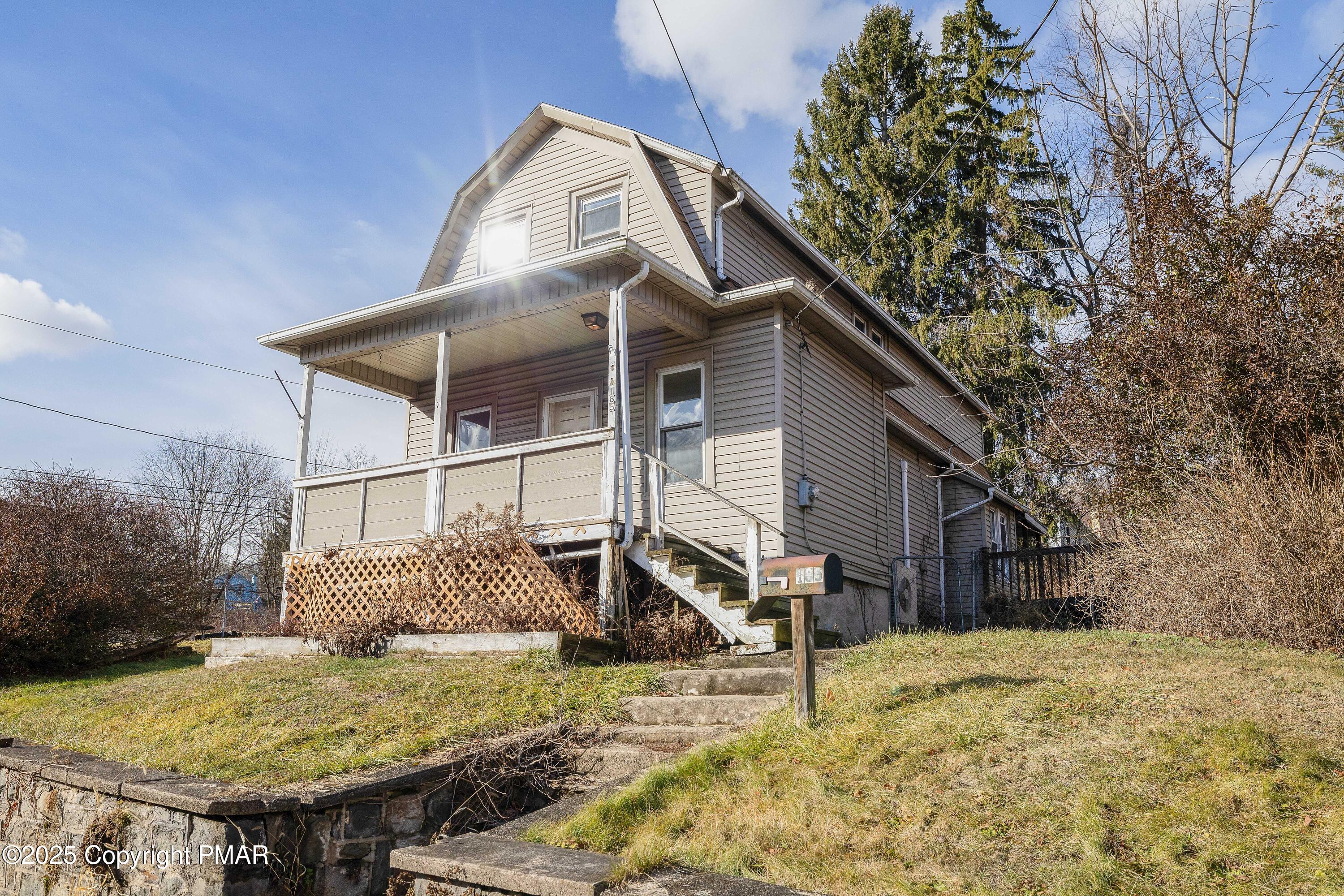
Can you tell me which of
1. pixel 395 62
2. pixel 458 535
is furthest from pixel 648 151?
pixel 458 535

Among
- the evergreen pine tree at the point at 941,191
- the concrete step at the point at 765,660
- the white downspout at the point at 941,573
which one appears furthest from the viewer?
the evergreen pine tree at the point at 941,191

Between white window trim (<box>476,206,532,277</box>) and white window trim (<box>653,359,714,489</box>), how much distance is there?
340 centimetres

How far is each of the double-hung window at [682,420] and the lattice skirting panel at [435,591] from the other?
8.58 feet

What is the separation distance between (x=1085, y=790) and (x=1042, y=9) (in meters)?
8.29

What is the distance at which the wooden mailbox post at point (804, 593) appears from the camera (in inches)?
210

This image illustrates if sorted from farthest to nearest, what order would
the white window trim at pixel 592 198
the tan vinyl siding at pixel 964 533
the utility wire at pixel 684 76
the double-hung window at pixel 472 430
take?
the tan vinyl siding at pixel 964 533
the double-hung window at pixel 472 430
the white window trim at pixel 592 198
the utility wire at pixel 684 76

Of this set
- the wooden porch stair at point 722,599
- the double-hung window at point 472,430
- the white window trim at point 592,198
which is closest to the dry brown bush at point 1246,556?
the wooden porch stair at point 722,599

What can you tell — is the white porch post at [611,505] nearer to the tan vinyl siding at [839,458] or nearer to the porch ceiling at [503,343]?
the porch ceiling at [503,343]

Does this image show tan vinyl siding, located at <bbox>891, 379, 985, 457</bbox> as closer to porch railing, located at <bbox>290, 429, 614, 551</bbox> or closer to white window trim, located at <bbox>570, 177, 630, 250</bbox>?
white window trim, located at <bbox>570, 177, 630, 250</bbox>

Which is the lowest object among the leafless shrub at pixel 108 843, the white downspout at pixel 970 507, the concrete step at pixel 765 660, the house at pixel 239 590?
the leafless shrub at pixel 108 843

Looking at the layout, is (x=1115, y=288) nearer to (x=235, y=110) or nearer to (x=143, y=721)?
(x=235, y=110)

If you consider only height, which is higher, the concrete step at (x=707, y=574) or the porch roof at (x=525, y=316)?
the porch roof at (x=525, y=316)

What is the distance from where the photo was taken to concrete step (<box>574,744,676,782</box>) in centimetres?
566

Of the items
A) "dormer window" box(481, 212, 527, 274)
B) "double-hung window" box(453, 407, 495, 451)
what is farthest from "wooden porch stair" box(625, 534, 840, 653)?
"dormer window" box(481, 212, 527, 274)
